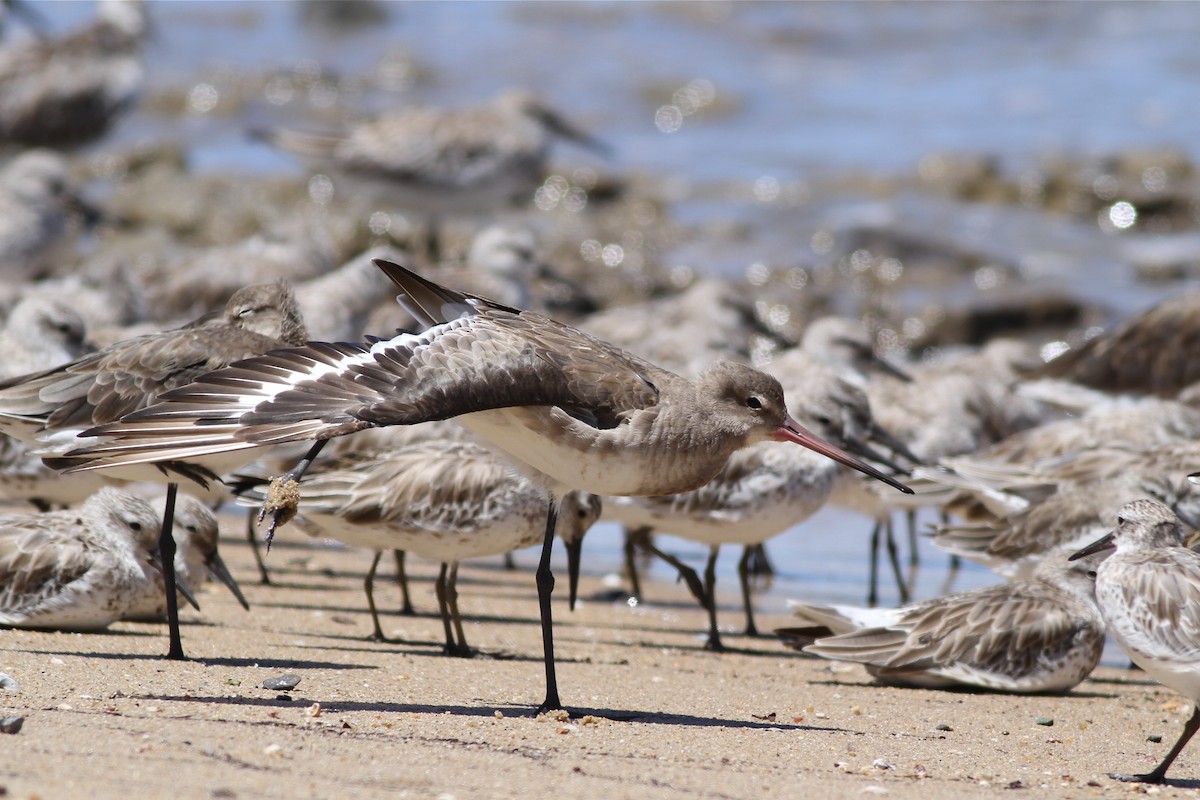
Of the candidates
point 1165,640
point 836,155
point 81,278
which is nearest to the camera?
point 1165,640

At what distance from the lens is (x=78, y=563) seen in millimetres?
7469

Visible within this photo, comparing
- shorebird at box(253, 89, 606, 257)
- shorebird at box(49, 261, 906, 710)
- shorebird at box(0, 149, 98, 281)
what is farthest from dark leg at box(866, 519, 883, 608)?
shorebird at box(0, 149, 98, 281)

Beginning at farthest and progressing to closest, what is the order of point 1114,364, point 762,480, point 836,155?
point 836,155
point 1114,364
point 762,480

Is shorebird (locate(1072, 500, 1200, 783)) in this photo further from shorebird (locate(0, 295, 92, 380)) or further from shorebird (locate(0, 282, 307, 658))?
shorebird (locate(0, 295, 92, 380))

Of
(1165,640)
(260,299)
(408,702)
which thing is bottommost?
(408,702)

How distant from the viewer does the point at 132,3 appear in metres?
21.0

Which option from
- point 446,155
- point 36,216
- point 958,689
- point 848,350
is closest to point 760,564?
point 848,350

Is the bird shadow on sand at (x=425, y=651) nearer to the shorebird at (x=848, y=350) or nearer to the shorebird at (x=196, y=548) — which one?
the shorebird at (x=196, y=548)

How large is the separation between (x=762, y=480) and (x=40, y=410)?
394 cm

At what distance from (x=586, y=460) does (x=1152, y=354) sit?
7652 mm

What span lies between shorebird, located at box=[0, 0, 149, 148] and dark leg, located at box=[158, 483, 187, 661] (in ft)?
47.1

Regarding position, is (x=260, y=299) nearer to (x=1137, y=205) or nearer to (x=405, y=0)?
(x=1137, y=205)

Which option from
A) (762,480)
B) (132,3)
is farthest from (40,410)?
(132,3)

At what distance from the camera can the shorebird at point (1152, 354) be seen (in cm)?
1258
